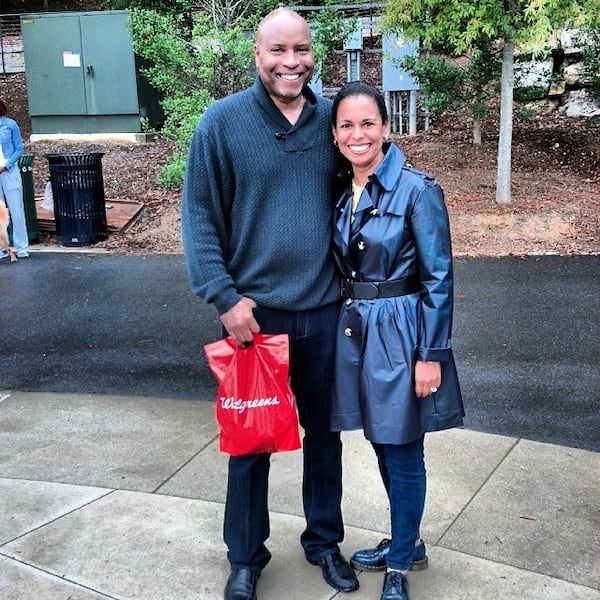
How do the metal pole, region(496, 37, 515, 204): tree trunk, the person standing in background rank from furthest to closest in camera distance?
the metal pole
region(496, 37, 515, 204): tree trunk
the person standing in background

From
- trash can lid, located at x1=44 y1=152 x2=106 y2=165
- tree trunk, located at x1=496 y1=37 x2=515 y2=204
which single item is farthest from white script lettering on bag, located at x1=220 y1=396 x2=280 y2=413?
tree trunk, located at x1=496 y1=37 x2=515 y2=204

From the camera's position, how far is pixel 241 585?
9.95ft

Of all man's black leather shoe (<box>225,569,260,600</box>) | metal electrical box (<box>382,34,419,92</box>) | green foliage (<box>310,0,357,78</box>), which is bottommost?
man's black leather shoe (<box>225,569,260,600</box>)

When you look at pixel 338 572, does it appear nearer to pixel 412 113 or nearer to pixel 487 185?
pixel 487 185

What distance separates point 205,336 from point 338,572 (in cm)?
380

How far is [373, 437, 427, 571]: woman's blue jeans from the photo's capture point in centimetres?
291

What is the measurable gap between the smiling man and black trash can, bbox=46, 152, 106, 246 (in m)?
7.95

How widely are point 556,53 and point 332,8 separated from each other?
631 cm

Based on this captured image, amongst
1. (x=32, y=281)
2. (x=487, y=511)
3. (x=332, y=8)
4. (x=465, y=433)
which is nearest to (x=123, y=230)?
(x=32, y=281)

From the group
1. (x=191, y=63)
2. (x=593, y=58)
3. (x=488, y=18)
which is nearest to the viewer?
(x=488, y=18)

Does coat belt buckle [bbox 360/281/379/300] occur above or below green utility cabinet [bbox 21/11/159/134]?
below

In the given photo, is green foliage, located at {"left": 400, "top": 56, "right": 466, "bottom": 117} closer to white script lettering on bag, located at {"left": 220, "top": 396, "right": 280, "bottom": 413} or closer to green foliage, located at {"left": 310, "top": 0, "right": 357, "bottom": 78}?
green foliage, located at {"left": 310, "top": 0, "right": 357, "bottom": 78}

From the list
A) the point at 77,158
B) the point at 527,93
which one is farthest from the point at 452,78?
the point at 77,158

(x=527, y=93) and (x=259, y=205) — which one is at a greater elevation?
(x=527, y=93)
